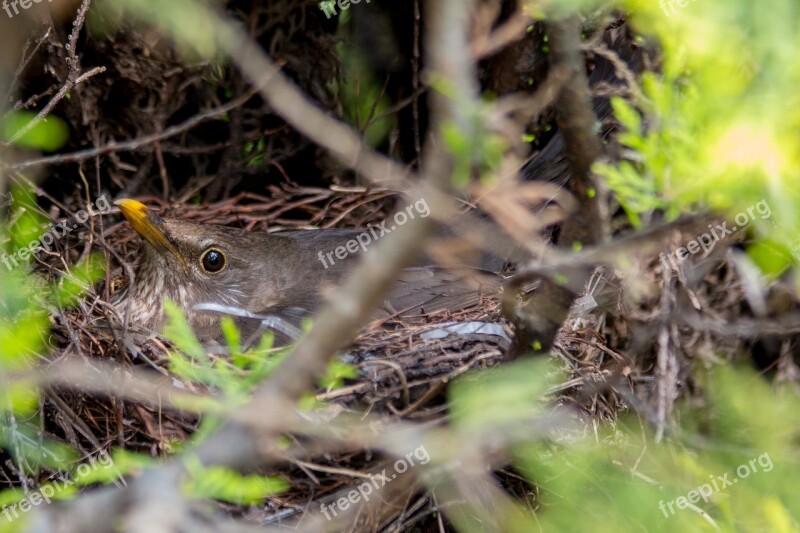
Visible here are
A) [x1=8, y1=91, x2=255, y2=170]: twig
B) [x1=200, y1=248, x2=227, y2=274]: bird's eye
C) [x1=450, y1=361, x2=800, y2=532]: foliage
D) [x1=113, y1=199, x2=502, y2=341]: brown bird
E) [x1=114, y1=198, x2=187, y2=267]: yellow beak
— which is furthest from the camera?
[x1=200, y1=248, x2=227, y2=274]: bird's eye

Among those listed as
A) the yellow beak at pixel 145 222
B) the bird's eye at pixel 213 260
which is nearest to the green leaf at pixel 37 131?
the yellow beak at pixel 145 222

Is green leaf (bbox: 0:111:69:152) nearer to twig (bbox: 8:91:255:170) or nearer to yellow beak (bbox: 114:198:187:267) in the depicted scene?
twig (bbox: 8:91:255:170)

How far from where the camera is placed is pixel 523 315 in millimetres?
2957

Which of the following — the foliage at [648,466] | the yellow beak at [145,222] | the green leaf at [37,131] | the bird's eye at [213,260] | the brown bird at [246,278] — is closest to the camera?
the foliage at [648,466]

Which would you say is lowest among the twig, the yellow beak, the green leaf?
the yellow beak

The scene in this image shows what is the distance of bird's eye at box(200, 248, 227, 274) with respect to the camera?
15.9 ft

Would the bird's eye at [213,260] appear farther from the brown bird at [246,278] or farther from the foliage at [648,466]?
the foliage at [648,466]

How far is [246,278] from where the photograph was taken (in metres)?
5.01

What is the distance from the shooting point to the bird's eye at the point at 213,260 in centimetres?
484

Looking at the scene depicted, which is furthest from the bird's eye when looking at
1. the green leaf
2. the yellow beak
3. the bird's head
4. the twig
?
the green leaf

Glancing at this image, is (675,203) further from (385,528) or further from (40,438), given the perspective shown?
(40,438)

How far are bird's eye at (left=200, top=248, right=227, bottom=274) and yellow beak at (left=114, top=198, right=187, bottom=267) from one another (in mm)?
232

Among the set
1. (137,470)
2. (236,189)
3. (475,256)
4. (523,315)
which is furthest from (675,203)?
(236,189)

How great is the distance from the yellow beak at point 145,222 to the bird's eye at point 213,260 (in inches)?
9.1
